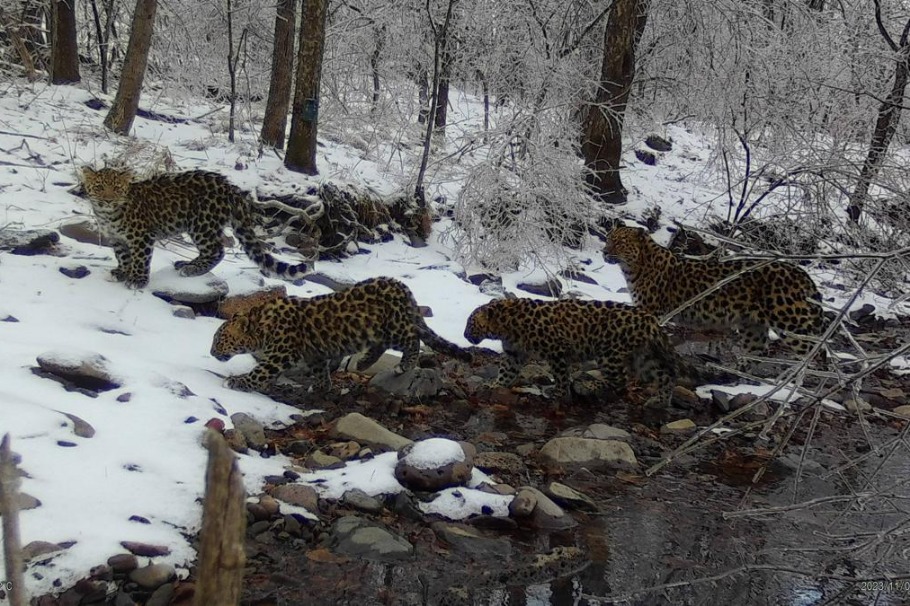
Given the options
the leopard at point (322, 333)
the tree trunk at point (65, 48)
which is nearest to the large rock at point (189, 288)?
the leopard at point (322, 333)

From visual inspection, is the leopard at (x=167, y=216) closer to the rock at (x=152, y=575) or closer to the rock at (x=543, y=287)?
the rock at (x=543, y=287)

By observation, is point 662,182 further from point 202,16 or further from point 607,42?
point 202,16

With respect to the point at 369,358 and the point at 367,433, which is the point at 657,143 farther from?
the point at 367,433

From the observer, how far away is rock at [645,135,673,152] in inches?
884

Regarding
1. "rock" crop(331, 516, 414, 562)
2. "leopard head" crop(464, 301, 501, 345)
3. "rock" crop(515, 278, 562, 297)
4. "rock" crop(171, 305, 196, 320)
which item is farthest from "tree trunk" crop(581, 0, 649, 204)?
"rock" crop(331, 516, 414, 562)

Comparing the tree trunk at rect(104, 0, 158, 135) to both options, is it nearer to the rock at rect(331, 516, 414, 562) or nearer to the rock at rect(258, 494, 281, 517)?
the rock at rect(258, 494, 281, 517)

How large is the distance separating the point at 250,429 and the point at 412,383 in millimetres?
1984

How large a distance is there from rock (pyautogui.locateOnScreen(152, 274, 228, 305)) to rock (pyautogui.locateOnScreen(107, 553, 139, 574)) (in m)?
4.52

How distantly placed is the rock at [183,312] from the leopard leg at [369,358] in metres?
1.69

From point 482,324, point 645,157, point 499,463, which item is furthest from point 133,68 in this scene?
point 645,157

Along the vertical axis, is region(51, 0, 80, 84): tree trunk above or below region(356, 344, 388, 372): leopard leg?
above

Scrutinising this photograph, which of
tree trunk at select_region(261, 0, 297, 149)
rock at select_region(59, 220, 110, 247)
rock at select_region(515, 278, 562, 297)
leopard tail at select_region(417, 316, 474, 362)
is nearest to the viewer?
leopard tail at select_region(417, 316, 474, 362)

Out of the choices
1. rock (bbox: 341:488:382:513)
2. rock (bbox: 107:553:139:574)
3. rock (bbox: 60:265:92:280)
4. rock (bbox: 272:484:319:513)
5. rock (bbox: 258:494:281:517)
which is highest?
rock (bbox: 60:265:92:280)

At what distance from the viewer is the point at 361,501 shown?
5809 millimetres
